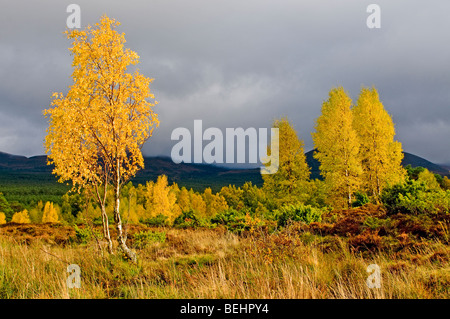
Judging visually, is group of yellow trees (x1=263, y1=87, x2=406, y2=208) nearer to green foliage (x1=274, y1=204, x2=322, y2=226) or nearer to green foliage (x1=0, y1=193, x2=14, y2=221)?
green foliage (x1=274, y1=204, x2=322, y2=226)

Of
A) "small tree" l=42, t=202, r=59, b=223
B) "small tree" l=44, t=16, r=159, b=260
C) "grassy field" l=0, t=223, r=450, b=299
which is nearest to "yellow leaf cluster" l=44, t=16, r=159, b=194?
"small tree" l=44, t=16, r=159, b=260

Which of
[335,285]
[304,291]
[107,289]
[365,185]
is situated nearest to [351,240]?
[335,285]

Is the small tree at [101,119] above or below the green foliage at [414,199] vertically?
above

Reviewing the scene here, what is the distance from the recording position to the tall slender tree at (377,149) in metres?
22.4

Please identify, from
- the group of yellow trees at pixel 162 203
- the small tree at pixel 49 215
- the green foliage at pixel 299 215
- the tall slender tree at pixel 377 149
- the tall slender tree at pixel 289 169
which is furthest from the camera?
the small tree at pixel 49 215

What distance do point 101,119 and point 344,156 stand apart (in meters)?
18.8

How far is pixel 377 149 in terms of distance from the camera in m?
22.4

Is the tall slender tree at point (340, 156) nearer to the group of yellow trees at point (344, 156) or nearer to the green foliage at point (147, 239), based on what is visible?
the group of yellow trees at point (344, 156)

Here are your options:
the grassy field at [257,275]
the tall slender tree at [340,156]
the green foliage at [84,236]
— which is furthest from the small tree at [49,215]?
the grassy field at [257,275]

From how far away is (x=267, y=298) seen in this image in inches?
162

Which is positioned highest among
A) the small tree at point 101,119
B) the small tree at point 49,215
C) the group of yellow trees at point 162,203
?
the small tree at point 101,119

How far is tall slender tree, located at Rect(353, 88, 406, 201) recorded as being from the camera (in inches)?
883

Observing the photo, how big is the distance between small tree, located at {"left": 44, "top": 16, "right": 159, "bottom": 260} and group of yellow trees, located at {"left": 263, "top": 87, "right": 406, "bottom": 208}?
56.8 feet

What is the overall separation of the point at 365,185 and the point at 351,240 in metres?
17.2
